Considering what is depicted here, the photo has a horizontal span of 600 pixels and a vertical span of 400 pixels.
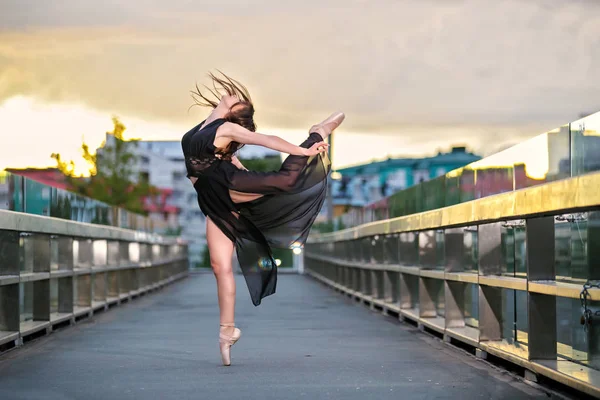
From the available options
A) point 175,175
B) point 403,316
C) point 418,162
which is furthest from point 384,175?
point 403,316

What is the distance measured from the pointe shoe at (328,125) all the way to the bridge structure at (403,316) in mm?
1202

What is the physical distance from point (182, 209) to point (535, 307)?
5103 inches

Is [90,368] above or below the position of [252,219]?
below

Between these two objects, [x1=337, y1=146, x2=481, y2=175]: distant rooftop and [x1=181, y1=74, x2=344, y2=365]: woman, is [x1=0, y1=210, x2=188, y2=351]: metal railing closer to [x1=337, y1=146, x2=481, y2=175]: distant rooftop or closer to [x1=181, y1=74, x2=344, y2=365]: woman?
[x1=181, y1=74, x2=344, y2=365]: woman

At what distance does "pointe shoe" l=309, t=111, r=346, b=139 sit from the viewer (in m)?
8.35

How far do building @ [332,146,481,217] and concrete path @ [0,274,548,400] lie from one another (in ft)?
369

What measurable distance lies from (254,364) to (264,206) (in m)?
1.17

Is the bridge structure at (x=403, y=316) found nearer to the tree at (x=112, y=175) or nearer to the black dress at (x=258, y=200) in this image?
the black dress at (x=258, y=200)

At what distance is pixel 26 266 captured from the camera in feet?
35.0

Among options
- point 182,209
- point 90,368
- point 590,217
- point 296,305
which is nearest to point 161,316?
point 296,305

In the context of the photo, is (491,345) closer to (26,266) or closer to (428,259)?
(428,259)

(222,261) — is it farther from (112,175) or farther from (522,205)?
(112,175)

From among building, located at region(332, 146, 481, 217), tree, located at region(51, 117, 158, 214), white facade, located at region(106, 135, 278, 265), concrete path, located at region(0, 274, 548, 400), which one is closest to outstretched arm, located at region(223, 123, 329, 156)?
concrete path, located at region(0, 274, 548, 400)

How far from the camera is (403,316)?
44.1ft
